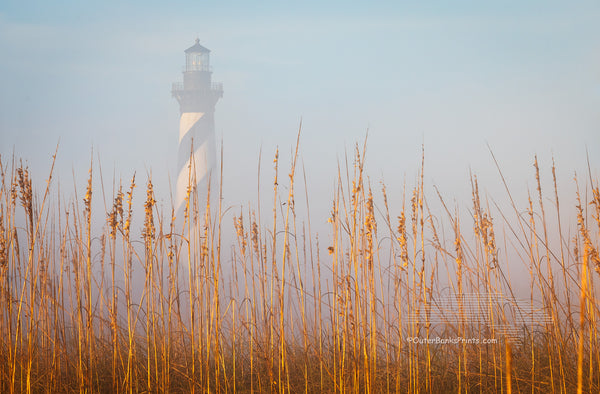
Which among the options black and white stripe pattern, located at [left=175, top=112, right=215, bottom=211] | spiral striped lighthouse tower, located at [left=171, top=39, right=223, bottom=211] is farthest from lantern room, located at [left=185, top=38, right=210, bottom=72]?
black and white stripe pattern, located at [left=175, top=112, right=215, bottom=211]

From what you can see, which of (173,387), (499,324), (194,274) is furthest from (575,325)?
(173,387)

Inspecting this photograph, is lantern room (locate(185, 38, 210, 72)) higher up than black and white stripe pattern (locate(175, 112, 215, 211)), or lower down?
higher up

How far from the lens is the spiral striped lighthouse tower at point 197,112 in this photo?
14.4 m

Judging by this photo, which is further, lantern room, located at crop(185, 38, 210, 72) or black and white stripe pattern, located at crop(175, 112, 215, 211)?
lantern room, located at crop(185, 38, 210, 72)

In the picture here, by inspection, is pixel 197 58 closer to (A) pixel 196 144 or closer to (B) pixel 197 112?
(B) pixel 197 112

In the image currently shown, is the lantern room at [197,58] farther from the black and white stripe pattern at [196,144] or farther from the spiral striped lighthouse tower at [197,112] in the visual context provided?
the black and white stripe pattern at [196,144]

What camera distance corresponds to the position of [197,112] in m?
15.3

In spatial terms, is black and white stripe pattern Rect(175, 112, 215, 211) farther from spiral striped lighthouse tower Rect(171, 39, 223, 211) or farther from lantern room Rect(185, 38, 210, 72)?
lantern room Rect(185, 38, 210, 72)

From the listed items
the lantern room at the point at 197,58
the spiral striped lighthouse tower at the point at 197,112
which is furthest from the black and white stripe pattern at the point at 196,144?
the lantern room at the point at 197,58

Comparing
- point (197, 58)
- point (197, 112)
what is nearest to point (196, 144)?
point (197, 112)

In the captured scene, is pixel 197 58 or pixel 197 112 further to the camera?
pixel 197 58

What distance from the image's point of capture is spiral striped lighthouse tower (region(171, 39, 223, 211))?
1440 cm

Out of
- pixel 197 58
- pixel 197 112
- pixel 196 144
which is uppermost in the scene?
pixel 197 58

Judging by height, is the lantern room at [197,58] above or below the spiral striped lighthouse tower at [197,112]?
above
